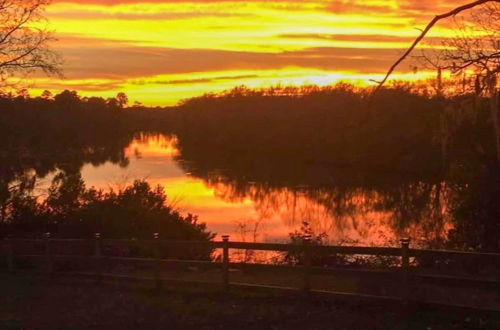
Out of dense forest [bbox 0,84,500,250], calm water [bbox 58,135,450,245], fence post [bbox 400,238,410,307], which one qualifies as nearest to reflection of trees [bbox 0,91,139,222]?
dense forest [bbox 0,84,500,250]

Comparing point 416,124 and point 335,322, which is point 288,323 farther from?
point 416,124

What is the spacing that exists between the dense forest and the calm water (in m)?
0.46

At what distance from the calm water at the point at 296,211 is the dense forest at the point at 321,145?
1.50 ft

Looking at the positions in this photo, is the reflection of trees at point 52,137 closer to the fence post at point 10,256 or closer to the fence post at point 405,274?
the fence post at point 10,256

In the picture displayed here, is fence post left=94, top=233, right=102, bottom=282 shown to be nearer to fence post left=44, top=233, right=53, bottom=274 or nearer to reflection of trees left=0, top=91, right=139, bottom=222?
fence post left=44, top=233, right=53, bottom=274

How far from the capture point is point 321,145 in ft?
245

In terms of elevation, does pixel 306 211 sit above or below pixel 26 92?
below

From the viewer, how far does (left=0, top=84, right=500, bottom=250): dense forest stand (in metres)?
18.9

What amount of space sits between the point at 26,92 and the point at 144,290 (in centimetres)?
1162

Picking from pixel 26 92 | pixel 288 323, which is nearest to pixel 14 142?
pixel 26 92

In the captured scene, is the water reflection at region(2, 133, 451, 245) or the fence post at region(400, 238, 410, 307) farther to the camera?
the water reflection at region(2, 133, 451, 245)

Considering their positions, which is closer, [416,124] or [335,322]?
[335,322]

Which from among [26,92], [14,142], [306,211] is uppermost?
[26,92]

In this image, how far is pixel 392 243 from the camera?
2273 centimetres
